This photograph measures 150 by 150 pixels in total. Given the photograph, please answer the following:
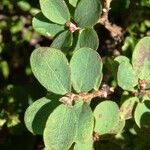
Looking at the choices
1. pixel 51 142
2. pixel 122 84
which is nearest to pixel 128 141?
pixel 122 84

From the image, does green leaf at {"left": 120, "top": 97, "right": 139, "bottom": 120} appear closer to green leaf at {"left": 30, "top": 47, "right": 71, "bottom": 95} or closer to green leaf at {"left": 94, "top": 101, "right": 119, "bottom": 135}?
green leaf at {"left": 94, "top": 101, "right": 119, "bottom": 135}

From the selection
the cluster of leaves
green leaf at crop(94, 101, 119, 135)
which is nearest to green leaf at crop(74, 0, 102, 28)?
the cluster of leaves

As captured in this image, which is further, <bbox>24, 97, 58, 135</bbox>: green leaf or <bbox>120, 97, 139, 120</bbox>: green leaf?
<bbox>120, 97, 139, 120</bbox>: green leaf

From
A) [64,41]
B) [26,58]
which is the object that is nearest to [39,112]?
[64,41]

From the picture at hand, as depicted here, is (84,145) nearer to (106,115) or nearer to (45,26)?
(106,115)

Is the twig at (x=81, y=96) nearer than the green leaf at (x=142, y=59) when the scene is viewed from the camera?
Yes

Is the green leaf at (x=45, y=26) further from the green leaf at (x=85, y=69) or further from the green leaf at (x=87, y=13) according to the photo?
the green leaf at (x=85, y=69)

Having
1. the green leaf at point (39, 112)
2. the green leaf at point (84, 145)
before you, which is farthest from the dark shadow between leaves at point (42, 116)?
the green leaf at point (84, 145)

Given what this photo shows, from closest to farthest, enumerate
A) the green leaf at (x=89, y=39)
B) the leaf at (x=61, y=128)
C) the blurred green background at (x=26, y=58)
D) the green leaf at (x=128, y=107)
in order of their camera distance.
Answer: the leaf at (x=61, y=128) < the green leaf at (x=89, y=39) < the green leaf at (x=128, y=107) < the blurred green background at (x=26, y=58)
